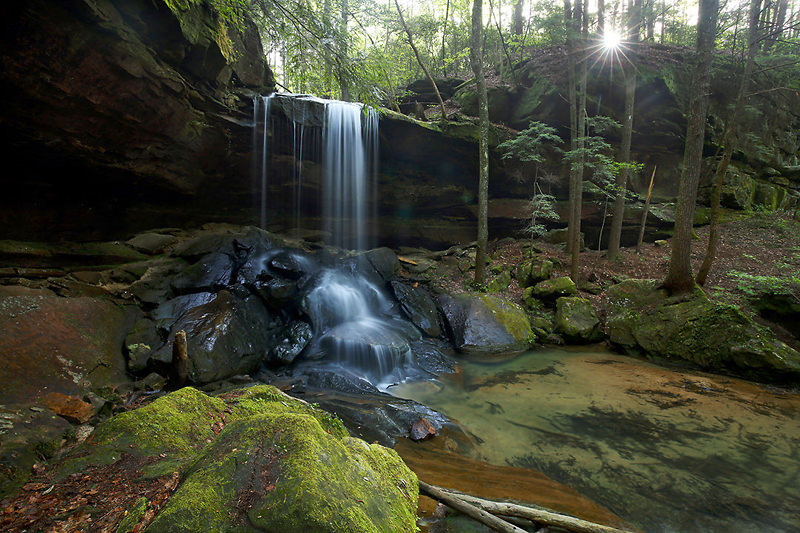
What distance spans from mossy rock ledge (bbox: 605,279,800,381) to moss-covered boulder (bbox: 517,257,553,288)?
213cm

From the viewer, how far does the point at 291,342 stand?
7840 mm

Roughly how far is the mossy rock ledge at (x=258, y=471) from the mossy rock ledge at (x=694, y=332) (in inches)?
302

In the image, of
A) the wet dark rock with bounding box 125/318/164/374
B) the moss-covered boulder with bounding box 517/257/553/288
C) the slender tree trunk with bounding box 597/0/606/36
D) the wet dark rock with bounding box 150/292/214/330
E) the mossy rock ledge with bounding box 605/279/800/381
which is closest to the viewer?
the wet dark rock with bounding box 125/318/164/374

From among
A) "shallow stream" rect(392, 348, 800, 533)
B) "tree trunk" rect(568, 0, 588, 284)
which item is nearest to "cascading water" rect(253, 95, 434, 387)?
"shallow stream" rect(392, 348, 800, 533)

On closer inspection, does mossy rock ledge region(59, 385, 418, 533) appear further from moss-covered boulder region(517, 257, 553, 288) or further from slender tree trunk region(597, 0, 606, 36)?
slender tree trunk region(597, 0, 606, 36)

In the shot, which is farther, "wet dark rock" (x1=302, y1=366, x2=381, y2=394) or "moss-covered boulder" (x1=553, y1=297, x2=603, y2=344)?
"moss-covered boulder" (x1=553, y1=297, x2=603, y2=344)

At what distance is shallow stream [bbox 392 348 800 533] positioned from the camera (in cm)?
338

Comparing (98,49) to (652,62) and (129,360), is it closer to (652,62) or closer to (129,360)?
(129,360)

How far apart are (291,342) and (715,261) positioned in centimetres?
1301

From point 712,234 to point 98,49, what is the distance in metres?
14.6

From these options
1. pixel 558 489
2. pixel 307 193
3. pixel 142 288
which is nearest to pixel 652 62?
pixel 307 193

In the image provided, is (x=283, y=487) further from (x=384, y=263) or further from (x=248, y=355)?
(x=384, y=263)

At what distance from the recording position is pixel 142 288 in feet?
24.8

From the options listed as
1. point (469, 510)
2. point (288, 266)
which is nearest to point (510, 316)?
point (288, 266)
